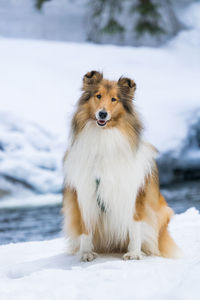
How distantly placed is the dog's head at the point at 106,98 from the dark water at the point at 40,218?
111 inches

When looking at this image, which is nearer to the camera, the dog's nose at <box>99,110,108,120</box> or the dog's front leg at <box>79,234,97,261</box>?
the dog's nose at <box>99,110,108,120</box>

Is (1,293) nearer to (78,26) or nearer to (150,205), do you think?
(150,205)

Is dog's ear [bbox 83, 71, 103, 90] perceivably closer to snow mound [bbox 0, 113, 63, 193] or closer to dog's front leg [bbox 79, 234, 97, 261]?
dog's front leg [bbox 79, 234, 97, 261]

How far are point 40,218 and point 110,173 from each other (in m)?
5.03

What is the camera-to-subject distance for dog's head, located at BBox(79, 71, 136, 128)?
2.46m

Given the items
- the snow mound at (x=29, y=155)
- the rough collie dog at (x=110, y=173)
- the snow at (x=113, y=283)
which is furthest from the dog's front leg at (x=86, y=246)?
the snow mound at (x=29, y=155)

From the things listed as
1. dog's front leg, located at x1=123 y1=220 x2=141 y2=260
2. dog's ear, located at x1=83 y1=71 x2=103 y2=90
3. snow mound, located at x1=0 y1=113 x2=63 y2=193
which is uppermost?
dog's ear, located at x1=83 y1=71 x2=103 y2=90

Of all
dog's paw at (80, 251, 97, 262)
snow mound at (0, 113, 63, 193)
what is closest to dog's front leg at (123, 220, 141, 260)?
dog's paw at (80, 251, 97, 262)

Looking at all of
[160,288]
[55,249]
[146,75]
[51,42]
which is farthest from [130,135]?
[51,42]

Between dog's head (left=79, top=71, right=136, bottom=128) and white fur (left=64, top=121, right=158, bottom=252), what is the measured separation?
74 millimetres

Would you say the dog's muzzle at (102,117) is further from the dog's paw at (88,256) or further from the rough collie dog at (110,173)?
the dog's paw at (88,256)

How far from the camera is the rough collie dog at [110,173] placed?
8.25 feet

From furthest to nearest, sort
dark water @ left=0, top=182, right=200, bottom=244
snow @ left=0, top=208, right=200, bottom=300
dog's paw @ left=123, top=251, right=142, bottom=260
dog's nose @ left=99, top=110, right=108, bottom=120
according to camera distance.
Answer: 1. dark water @ left=0, top=182, right=200, bottom=244
2. dog's paw @ left=123, top=251, right=142, bottom=260
3. dog's nose @ left=99, top=110, right=108, bottom=120
4. snow @ left=0, top=208, right=200, bottom=300

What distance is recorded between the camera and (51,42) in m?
15.0
